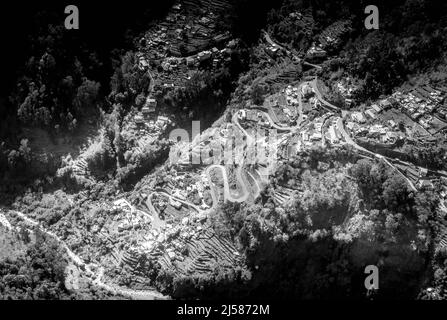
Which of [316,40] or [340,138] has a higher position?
[316,40]

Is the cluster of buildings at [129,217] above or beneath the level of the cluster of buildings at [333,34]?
Result: beneath

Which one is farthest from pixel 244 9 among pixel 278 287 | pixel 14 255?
pixel 14 255

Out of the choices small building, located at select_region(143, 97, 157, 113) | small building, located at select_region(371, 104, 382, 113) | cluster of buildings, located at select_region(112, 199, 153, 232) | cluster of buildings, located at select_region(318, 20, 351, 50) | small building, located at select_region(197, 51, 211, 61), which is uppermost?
cluster of buildings, located at select_region(318, 20, 351, 50)

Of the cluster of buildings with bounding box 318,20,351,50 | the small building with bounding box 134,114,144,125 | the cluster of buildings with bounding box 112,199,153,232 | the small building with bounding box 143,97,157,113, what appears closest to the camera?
the cluster of buildings with bounding box 112,199,153,232

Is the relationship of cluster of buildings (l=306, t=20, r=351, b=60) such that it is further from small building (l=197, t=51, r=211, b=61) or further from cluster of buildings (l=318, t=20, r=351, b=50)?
small building (l=197, t=51, r=211, b=61)

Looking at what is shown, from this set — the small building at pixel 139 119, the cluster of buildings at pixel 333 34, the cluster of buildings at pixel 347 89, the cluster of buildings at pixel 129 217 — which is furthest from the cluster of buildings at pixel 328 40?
the cluster of buildings at pixel 129 217

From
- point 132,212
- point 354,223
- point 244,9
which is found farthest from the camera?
point 244,9

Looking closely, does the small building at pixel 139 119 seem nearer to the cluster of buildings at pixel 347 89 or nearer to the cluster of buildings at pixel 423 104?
the cluster of buildings at pixel 347 89

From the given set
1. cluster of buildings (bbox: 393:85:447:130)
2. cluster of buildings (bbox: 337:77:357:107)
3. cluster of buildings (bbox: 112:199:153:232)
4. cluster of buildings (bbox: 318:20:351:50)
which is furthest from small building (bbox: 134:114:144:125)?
cluster of buildings (bbox: 393:85:447:130)

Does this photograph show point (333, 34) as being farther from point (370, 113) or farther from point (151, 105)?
point (151, 105)
